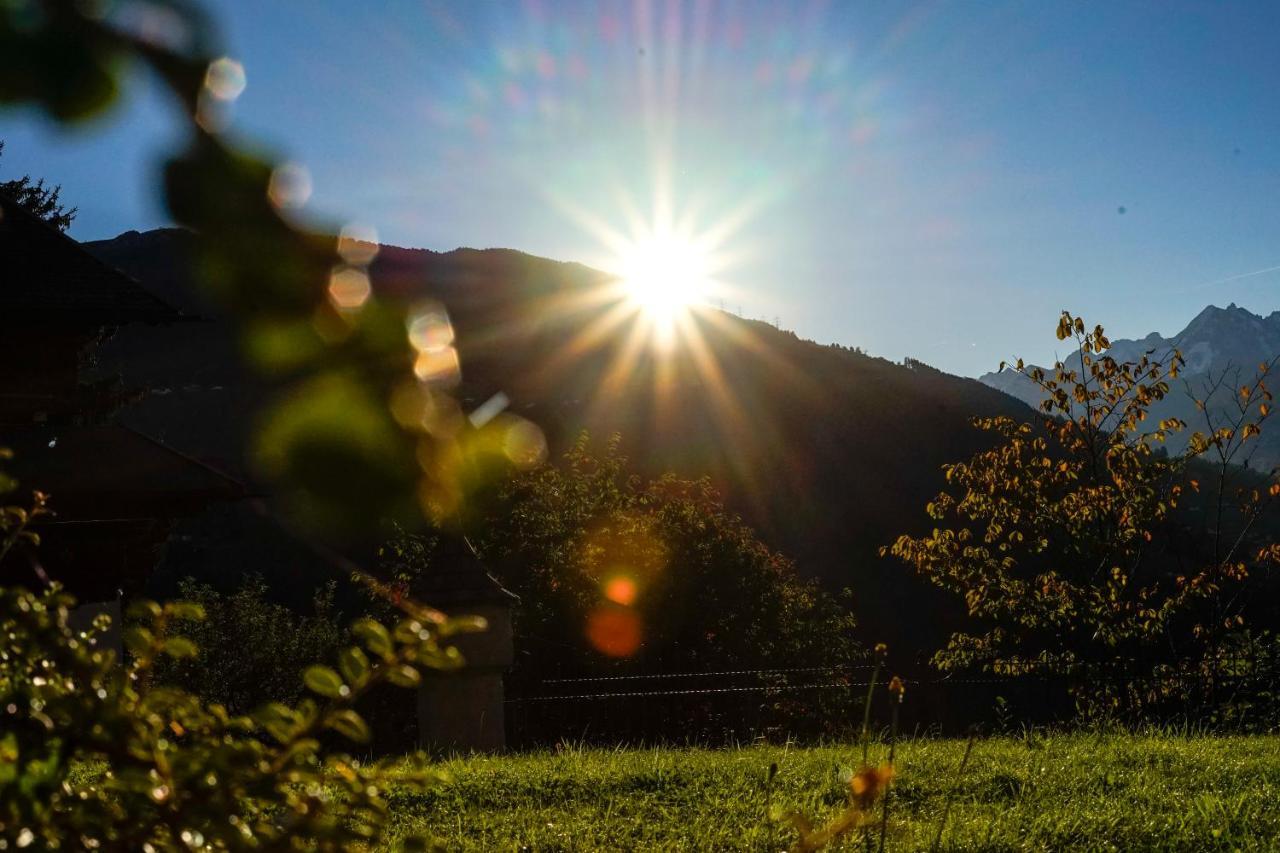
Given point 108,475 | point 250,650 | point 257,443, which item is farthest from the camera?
point 250,650

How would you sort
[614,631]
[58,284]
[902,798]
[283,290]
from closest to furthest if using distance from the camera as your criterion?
[283,290]
[902,798]
[58,284]
[614,631]

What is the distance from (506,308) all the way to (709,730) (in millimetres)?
74571

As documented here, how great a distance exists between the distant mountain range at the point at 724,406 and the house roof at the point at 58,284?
47222 millimetres

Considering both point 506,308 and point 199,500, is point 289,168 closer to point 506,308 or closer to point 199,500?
point 199,500

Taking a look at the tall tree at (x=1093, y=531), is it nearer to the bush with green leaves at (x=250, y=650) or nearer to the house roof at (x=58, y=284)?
the house roof at (x=58, y=284)

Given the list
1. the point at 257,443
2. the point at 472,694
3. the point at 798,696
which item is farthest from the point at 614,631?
the point at 257,443

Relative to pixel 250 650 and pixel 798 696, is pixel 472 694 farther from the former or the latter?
pixel 250 650

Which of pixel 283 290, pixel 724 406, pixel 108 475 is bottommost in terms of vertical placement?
pixel 283 290

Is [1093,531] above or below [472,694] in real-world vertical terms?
above

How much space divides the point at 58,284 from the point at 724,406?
69.5 m

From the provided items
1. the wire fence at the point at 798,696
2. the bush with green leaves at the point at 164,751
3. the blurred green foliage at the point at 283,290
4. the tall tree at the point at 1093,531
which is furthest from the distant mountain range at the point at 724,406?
the blurred green foliage at the point at 283,290

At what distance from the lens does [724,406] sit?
78.4m

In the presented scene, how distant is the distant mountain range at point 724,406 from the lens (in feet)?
218

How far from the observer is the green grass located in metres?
5.13
